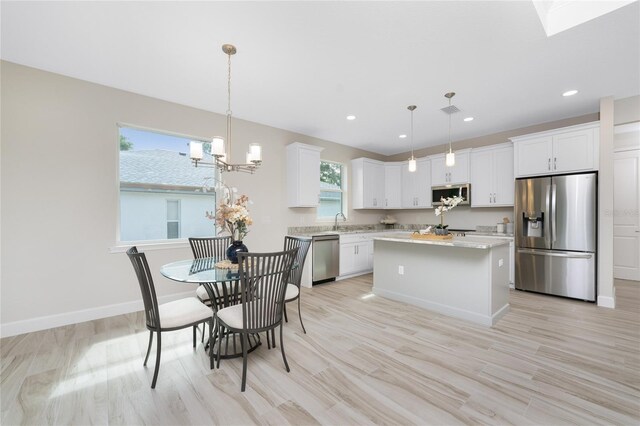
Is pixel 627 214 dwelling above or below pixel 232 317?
above

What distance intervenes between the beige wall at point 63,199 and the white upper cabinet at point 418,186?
4.89m

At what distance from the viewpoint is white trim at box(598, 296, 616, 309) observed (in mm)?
3480

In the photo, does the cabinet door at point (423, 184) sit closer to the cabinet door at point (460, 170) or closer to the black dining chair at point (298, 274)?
the cabinet door at point (460, 170)

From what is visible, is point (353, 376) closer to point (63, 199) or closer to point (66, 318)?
point (66, 318)

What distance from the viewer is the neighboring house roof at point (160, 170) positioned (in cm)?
341

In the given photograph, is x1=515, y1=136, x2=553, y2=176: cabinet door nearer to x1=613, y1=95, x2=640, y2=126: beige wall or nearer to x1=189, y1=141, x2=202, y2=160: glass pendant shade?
x1=613, y1=95, x2=640, y2=126: beige wall

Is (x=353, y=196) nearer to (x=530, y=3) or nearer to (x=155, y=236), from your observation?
(x=155, y=236)

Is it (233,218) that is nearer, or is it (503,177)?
(233,218)

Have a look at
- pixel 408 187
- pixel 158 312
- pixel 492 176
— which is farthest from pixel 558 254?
pixel 158 312

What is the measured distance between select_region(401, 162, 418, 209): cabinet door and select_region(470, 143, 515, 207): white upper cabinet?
4.04ft

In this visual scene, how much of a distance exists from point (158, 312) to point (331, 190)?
4246 mm

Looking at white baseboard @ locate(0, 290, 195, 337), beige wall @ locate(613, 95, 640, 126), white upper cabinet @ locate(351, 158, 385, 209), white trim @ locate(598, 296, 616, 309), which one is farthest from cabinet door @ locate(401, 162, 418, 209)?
white baseboard @ locate(0, 290, 195, 337)

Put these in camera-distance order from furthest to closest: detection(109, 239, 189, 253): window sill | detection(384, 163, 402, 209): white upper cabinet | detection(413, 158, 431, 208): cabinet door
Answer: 1. detection(384, 163, 402, 209): white upper cabinet
2. detection(413, 158, 431, 208): cabinet door
3. detection(109, 239, 189, 253): window sill

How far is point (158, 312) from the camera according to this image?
1.96 m
